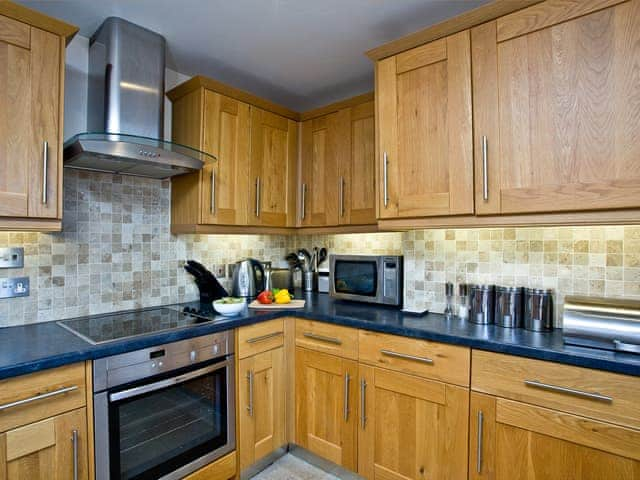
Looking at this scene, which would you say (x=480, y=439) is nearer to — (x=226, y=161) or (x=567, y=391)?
(x=567, y=391)

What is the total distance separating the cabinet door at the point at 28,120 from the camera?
4.62 ft

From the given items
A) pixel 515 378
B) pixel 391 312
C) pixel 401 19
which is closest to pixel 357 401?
pixel 391 312

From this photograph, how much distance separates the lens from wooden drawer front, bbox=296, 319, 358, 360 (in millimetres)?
1900

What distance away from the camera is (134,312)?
2.07 m

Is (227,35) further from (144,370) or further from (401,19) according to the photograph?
(144,370)

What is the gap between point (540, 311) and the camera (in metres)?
1.65

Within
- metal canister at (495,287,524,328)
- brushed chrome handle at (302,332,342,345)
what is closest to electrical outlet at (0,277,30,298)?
brushed chrome handle at (302,332,342,345)

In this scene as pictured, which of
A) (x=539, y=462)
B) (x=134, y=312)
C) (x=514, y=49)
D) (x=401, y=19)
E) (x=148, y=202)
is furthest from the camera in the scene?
(x=148, y=202)

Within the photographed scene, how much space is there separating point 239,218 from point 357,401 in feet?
4.29

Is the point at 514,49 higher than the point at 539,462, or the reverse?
the point at 514,49

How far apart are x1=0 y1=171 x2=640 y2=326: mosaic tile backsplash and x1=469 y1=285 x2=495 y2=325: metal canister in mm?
146

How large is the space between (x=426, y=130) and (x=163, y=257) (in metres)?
1.75

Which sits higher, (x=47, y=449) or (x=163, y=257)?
(x=163, y=257)

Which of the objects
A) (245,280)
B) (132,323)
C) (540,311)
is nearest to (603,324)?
(540,311)
